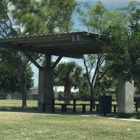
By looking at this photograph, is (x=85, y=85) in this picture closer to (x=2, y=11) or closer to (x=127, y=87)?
(x=2, y=11)

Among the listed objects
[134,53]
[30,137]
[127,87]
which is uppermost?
[134,53]

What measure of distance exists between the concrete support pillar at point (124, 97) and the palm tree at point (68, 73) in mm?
15300

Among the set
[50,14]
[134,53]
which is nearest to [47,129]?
[134,53]

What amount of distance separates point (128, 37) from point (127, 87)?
3925 mm

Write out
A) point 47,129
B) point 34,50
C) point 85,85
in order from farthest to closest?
point 85,85 < point 34,50 < point 47,129

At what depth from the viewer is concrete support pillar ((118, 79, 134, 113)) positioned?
20.6 meters

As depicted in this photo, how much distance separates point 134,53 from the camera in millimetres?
17328

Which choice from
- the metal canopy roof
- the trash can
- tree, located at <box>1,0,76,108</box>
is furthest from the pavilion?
tree, located at <box>1,0,76,108</box>

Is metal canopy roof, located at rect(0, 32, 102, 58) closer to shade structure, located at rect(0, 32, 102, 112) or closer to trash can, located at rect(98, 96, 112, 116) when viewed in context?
shade structure, located at rect(0, 32, 102, 112)

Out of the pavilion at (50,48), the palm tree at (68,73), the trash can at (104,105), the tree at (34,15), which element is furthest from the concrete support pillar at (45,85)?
the palm tree at (68,73)

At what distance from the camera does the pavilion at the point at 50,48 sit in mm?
19859

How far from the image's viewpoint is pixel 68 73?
37844 millimetres

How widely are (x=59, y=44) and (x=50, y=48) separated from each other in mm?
2300

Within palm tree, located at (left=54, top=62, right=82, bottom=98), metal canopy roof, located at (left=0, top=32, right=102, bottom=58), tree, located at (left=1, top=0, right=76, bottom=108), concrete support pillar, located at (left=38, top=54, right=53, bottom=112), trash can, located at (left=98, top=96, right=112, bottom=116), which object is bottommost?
trash can, located at (left=98, top=96, right=112, bottom=116)
